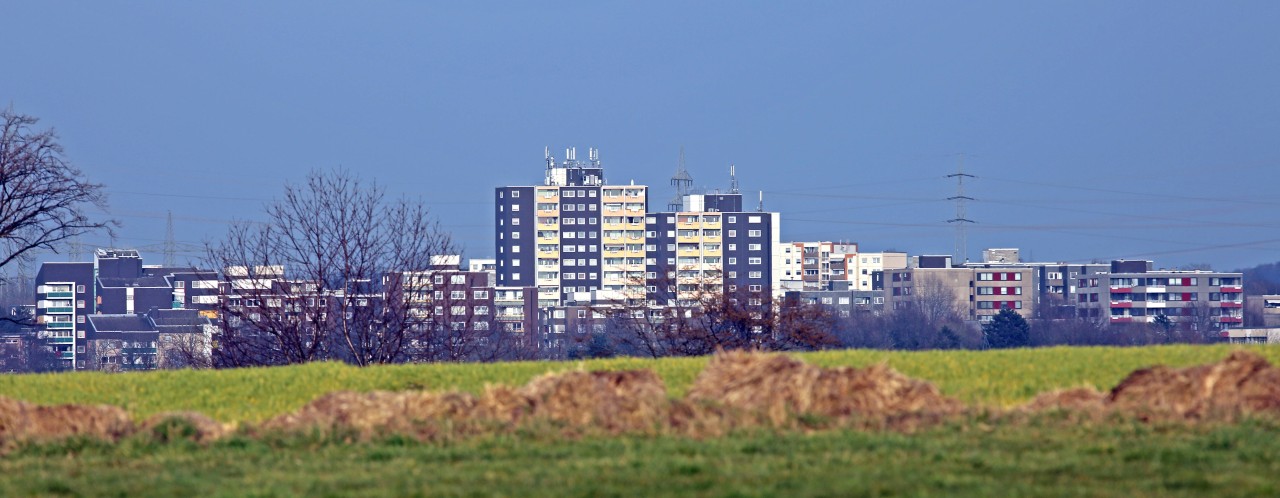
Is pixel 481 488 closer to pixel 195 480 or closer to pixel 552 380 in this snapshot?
pixel 195 480

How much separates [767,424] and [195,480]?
16.7ft

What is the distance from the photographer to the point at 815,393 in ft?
45.0

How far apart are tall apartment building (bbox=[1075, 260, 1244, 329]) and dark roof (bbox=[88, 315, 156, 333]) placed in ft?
346

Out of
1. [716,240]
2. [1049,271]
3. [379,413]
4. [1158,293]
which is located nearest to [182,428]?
[379,413]

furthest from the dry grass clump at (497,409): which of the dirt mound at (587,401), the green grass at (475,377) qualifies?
the green grass at (475,377)

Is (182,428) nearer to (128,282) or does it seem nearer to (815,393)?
(815,393)

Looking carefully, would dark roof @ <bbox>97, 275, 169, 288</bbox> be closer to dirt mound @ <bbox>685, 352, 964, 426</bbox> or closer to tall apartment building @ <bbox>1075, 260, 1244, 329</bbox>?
tall apartment building @ <bbox>1075, 260, 1244, 329</bbox>

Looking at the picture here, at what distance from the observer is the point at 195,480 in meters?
10.9

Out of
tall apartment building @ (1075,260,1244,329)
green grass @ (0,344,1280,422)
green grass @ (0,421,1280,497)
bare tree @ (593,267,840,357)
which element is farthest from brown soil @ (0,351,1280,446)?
tall apartment building @ (1075,260,1244,329)

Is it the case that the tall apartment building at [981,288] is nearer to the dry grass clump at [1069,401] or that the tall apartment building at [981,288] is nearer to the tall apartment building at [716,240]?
the tall apartment building at [716,240]

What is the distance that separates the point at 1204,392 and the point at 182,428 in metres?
9.59

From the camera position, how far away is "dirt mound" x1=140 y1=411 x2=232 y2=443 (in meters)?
13.3

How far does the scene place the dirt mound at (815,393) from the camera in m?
13.3

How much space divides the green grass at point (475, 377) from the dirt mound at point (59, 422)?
177cm
